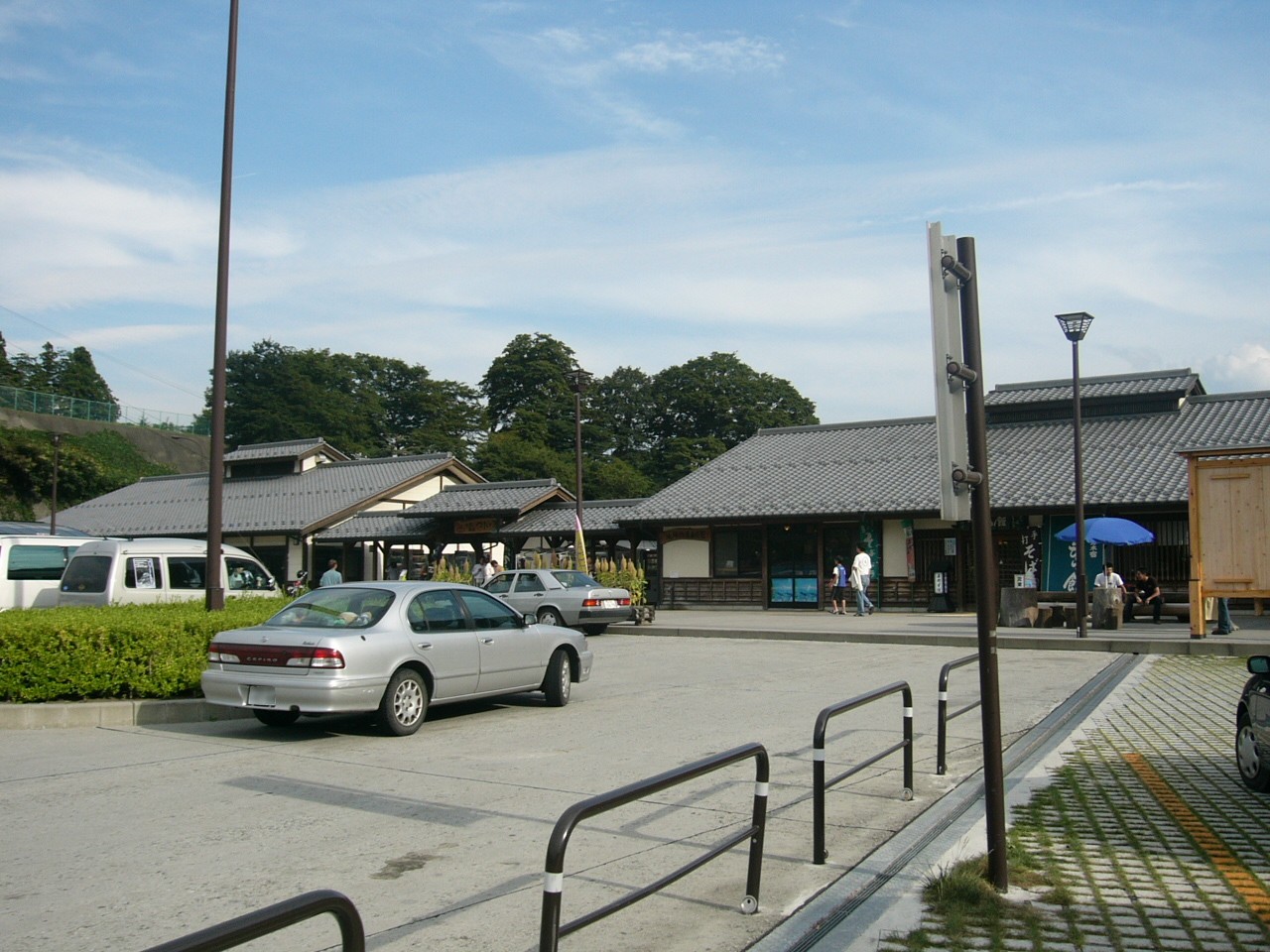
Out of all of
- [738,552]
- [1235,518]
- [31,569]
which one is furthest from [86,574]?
[738,552]

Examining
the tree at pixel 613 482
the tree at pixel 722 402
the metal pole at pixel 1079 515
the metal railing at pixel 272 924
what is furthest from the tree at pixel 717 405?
the metal railing at pixel 272 924

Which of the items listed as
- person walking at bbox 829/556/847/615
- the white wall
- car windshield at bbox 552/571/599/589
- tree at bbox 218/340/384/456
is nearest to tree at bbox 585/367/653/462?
tree at bbox 218/340/384/456

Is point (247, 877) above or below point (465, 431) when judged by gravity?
below

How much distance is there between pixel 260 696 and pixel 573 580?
16337mm

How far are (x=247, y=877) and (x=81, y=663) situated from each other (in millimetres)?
6456

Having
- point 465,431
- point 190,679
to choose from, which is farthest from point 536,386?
point 190,679

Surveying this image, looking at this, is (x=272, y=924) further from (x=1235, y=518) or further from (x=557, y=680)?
(x=1235, y=518)

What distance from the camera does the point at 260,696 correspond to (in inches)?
386

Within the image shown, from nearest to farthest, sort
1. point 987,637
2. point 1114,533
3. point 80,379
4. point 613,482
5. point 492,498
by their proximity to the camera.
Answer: point 987,637, point 1114,533, point 492,498, point 613,482, point 80,379

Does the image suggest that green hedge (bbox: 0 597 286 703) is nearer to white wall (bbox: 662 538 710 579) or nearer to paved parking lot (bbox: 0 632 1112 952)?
paved parking lot (bbox: 0 632 1112 952)

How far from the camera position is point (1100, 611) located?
2400 cm

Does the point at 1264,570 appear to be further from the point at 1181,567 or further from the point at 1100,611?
the point at 1181,567

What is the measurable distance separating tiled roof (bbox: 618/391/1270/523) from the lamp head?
8278mm

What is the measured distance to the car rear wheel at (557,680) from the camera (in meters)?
12.4
